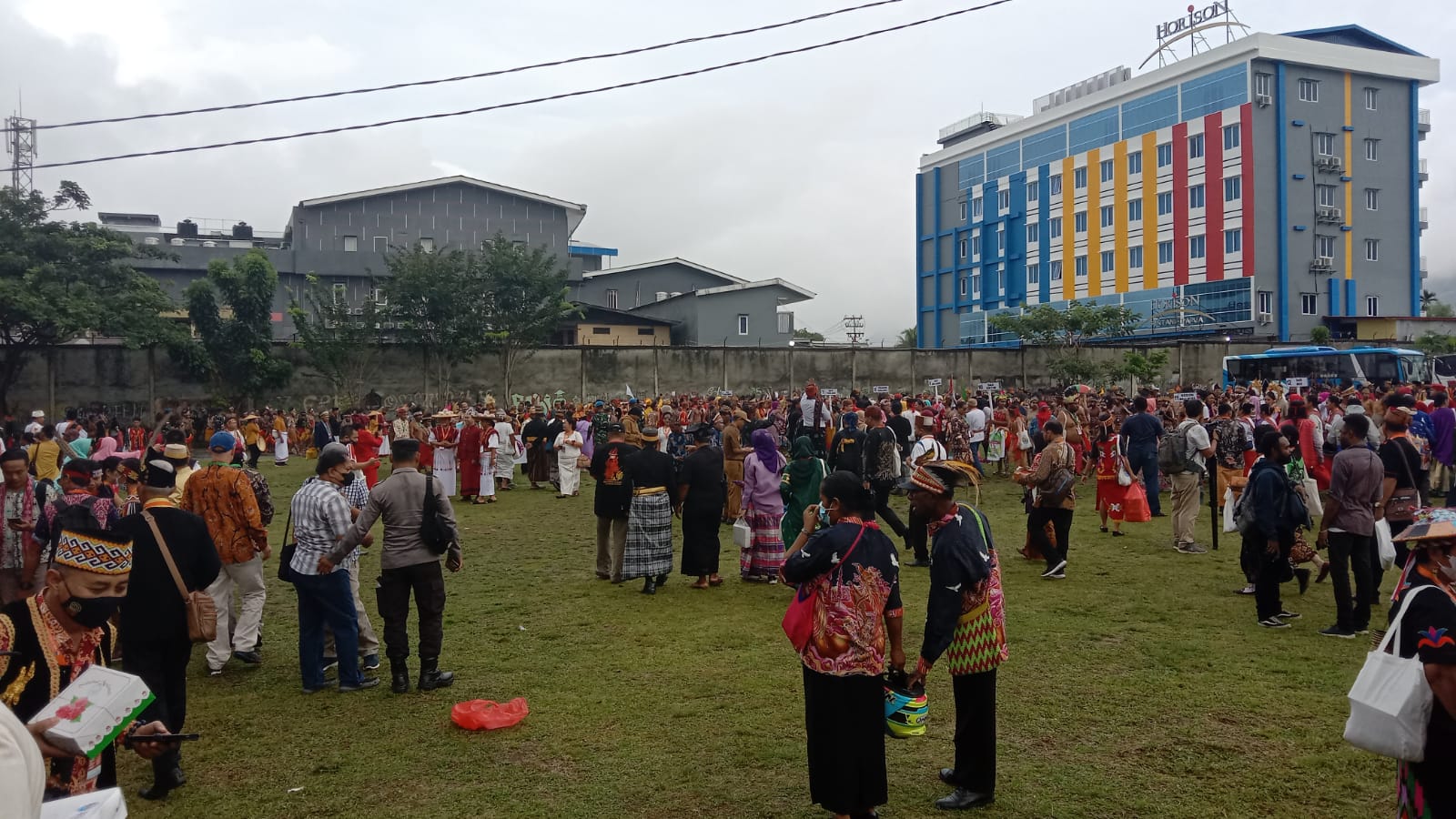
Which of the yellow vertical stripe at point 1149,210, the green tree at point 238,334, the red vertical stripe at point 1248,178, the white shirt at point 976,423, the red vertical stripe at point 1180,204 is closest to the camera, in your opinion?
the white shirt at point 976,423

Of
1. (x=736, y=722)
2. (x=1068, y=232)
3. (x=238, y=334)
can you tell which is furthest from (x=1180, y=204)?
(x=736, y=722)

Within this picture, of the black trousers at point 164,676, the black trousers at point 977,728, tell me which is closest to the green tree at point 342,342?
the black trousers at point 164,676

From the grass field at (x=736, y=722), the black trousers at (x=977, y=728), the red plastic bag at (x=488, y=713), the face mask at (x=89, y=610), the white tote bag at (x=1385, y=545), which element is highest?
the face mask at (x=89, y=610)

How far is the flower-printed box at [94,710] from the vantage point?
9.64ft

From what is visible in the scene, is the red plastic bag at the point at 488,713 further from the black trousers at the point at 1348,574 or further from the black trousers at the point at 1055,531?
the black trousers at the point at 1348,574

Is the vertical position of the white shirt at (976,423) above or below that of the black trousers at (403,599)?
above

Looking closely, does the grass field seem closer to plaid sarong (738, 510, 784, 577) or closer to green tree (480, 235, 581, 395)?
plaid sarong (738, 510, 784, 577)

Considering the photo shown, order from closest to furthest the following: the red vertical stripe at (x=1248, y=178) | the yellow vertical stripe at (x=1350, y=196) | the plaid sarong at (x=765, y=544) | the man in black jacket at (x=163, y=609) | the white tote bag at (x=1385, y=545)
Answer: the man in black jacket at (x=163, y=609), the white tote bag at (x=1385, y=545), the plaid sarong at (x=765, y=544), the red vertical stripe at (x=1248, y=178), the yellow vertical stripe at (x=1350, y=196)

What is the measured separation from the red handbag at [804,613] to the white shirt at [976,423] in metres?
16.7

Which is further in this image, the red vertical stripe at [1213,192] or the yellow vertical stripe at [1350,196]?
the yellow vertical stripe at [1350,196]

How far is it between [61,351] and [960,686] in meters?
34.0

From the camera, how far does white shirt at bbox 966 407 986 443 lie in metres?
20.8

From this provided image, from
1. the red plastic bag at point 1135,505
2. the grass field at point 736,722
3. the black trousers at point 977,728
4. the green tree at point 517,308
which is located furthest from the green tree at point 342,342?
the black trousers at point 977,728

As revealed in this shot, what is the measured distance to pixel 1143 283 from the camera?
59438 millimetres
